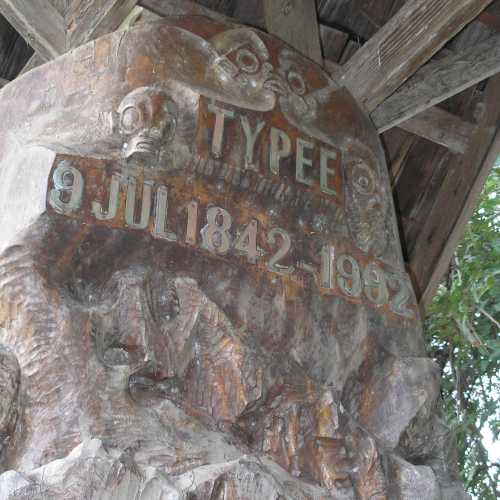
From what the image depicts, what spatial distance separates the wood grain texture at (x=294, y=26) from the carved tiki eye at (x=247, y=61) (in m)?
0.55

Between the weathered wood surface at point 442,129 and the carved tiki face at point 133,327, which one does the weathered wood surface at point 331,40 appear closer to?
the weathered wood surface at point 442,129

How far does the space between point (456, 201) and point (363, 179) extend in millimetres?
1121

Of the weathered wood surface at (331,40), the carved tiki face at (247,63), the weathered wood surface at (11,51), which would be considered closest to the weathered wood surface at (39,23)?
the carved tiki face at (247,63)

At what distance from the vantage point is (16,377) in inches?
87.2

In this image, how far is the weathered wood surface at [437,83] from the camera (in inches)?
141

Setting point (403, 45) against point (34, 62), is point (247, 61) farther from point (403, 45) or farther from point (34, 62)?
point (34, 62)

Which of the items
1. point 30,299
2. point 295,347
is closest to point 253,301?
point 295,347

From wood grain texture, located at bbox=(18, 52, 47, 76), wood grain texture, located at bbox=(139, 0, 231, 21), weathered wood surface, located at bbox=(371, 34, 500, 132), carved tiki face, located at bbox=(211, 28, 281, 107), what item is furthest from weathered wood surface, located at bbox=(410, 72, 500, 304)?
wood grain texture, located at bbox=(18, 52, 47, 76)

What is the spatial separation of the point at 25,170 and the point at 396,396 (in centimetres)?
118

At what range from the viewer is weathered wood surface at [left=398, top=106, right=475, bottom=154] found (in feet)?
13.3

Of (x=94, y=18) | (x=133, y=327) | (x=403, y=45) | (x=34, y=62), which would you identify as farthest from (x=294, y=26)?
(x=133, y=327)

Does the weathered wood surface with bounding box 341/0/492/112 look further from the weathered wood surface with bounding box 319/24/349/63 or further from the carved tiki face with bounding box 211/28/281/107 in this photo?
the weathered wood surface with bounding box 319/24/349/63

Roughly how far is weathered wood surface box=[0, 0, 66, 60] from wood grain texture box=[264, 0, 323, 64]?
0.75 metres

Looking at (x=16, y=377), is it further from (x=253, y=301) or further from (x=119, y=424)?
(x=253, y=301)
